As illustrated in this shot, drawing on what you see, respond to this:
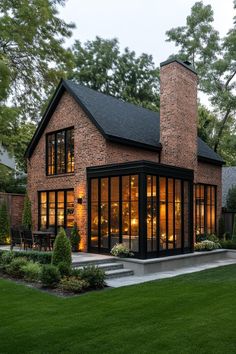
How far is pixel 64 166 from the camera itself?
17156 mm

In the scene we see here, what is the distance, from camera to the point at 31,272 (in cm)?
1081

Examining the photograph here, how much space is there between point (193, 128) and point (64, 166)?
6141mm

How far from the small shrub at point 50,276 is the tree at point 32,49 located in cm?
772

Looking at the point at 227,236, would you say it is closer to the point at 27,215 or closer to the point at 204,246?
the point at 204,246

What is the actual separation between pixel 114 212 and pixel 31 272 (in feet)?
14.1

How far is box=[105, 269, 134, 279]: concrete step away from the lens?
11703mm

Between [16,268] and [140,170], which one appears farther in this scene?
[140,170]

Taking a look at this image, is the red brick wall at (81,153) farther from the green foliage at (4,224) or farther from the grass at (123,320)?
the grass at (123,320)

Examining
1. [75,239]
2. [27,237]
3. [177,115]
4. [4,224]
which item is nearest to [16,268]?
[27,237]

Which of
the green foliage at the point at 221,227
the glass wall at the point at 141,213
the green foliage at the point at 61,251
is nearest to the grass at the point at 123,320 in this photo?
the green foliage at the point at 61,251

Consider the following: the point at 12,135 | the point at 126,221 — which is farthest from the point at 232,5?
the point at 126,221

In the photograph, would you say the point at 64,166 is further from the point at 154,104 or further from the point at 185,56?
the point at 154,104

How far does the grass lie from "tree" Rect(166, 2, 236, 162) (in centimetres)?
2101

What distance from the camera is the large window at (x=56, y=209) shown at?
16438 mm
